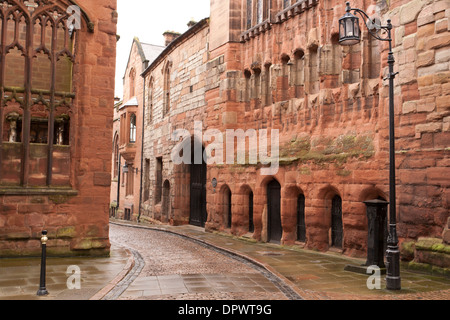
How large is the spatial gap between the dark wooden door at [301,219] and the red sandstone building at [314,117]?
31mm

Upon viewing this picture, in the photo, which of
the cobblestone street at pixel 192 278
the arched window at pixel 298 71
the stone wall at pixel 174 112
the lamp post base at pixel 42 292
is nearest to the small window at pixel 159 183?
the stone wall at pixel 174 112

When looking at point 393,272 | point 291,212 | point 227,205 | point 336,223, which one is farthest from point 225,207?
point 393,272

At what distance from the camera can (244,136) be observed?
15859 millimetres

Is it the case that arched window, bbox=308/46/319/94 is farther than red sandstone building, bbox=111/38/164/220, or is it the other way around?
red sandstone building, bbox=111/38/164/220

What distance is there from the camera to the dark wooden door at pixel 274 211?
561 inches

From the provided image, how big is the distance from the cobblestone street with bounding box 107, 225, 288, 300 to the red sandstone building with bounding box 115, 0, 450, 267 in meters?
3.12

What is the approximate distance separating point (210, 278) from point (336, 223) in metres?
5.11

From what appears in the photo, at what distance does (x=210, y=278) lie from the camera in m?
8.24

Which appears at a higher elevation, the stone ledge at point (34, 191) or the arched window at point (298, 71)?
the arched window at point (298, 71)

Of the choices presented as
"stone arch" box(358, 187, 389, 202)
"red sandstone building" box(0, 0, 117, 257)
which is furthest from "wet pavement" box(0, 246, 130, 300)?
"stone arch" box(358, 187, 389, 202)

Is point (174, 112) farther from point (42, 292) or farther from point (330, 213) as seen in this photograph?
point (42, 292)

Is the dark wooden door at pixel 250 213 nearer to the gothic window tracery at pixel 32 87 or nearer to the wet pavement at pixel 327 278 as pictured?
the wet pavement at pixel 327 278

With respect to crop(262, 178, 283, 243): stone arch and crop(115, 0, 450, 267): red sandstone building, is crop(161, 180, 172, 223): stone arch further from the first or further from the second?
crop(262, 178, 283, 243): stone arch

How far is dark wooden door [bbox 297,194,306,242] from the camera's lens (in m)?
13.2
